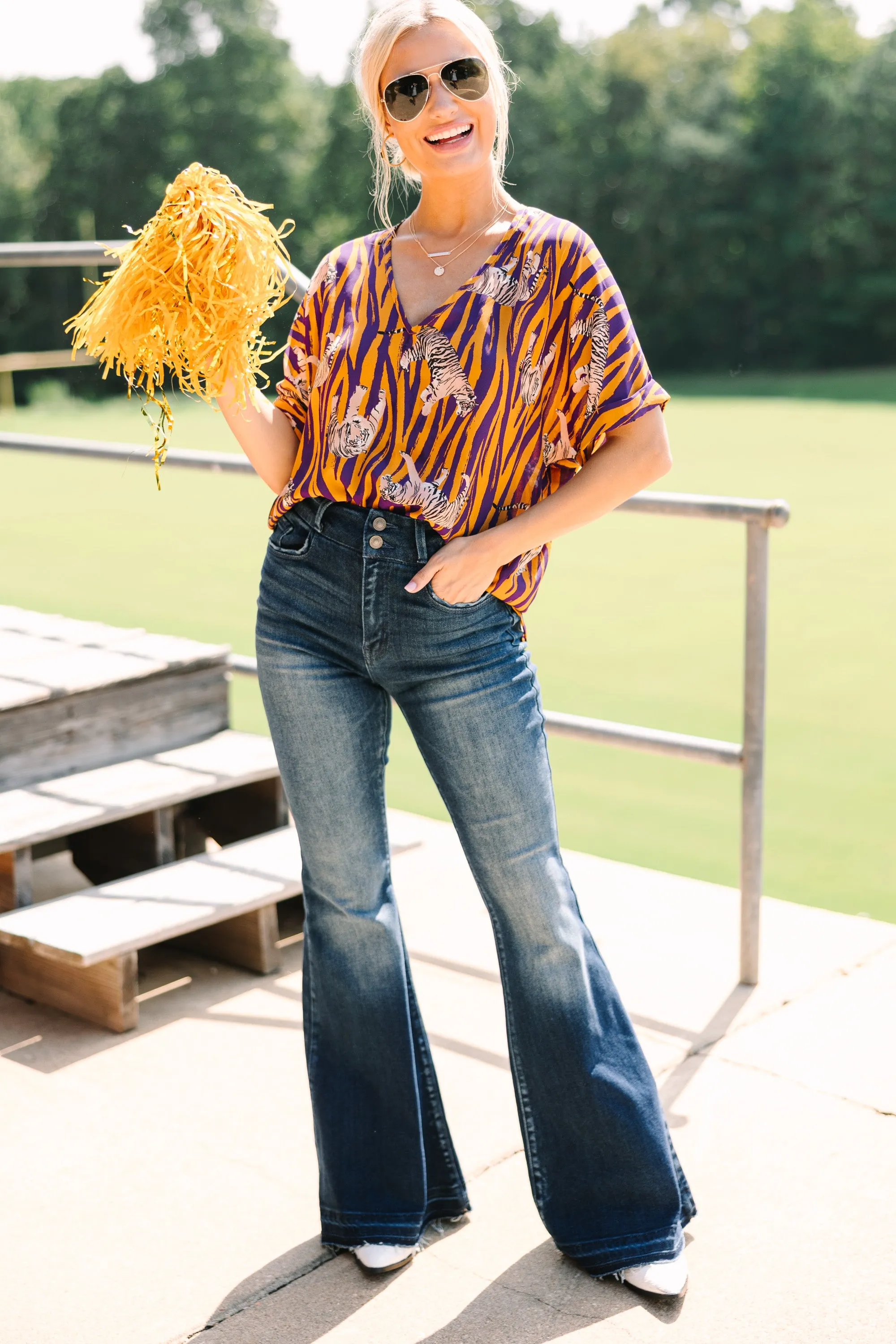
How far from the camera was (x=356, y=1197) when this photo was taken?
77.7 inches

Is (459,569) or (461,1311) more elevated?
(459,569)

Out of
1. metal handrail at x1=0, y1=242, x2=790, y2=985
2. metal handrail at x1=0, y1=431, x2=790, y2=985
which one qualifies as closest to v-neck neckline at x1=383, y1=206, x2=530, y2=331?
metal handrail at x1=0, y1=242, x2=790, y2=985

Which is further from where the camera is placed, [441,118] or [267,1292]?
[267,1292]

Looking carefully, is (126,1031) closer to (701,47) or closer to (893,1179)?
(893,1179)

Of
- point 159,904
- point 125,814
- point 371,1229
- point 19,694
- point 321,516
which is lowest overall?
point 371,1229

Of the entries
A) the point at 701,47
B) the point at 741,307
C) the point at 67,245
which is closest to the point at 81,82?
the point at 701,47

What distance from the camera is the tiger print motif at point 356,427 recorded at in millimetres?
1803

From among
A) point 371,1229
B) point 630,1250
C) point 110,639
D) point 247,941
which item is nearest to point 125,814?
point 247,941

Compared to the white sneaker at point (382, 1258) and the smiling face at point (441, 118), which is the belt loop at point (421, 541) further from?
the white sneaker at point (382, 1258)

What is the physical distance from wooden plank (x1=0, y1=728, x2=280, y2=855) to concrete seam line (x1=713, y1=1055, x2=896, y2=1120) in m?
1.12

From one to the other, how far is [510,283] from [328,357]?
24 cm

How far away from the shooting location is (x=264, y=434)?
6.24 ft

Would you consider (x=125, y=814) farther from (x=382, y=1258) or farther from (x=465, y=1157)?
(x=382, y=1258)

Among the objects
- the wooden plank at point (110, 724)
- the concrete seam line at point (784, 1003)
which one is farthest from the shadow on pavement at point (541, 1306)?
the wooden plank at point (110, 724)
